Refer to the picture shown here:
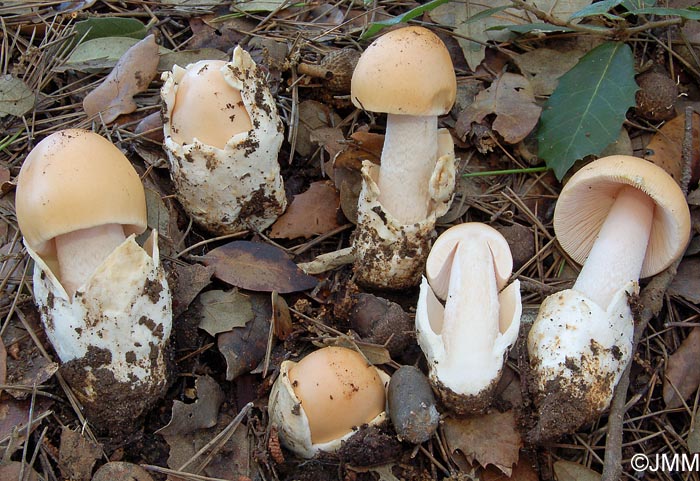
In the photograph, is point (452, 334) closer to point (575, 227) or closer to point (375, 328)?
point (375, 328)

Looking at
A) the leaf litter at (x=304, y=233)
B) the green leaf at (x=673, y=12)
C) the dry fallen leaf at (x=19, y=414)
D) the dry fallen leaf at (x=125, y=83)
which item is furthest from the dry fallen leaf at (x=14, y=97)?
the green leaf at (x=673, y=12)

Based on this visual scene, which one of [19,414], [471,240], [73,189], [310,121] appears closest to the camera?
[73,189]

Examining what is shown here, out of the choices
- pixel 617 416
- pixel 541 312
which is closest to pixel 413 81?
pixel 541 312

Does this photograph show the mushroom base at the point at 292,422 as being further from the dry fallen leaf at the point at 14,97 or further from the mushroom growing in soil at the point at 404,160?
the dry fallen leaf at the point at 14,97

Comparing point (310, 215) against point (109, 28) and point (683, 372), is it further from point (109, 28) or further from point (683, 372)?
point (683, 372)

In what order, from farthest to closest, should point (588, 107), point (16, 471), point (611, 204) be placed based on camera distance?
point (588, 107), point (611, 204), point (16, 471)

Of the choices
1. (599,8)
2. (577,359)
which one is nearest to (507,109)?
(599,8)

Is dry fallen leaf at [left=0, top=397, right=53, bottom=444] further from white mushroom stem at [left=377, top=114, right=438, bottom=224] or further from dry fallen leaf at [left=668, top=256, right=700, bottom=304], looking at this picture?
dry fallen leaf at [left=668, top=256, right=700, bottom=304]
